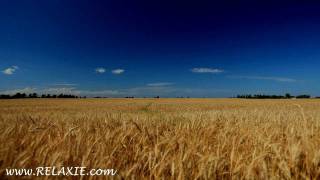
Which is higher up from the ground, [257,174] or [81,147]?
[81,147]

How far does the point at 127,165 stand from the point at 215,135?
1867 millimetres

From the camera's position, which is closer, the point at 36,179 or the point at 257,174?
the point at 36,179

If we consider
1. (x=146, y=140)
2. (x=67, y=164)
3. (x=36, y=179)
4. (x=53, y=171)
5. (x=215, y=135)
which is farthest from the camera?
(x=215, y=135)

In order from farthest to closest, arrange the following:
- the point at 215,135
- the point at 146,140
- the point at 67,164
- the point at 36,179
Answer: the point at 215,135 < the point at 146,140 < the point at 67,164 < the point at 36,179

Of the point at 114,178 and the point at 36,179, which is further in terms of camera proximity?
the point at 114,178

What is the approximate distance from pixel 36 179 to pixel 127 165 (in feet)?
3.34

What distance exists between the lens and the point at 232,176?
2574mm

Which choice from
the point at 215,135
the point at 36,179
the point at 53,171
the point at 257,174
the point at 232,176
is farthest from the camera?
the point at 215,135

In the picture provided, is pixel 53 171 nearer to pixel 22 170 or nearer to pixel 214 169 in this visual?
pixel 22 170

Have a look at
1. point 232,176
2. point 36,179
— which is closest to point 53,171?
point 36,179

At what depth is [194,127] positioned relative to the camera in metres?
4.56

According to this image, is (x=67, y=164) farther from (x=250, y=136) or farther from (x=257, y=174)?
(x=250, y=136)

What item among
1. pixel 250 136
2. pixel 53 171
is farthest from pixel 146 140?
pixel 53 171

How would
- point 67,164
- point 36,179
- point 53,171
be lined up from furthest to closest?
1. point 67,164
2. point 53,171
3. point 36,179
